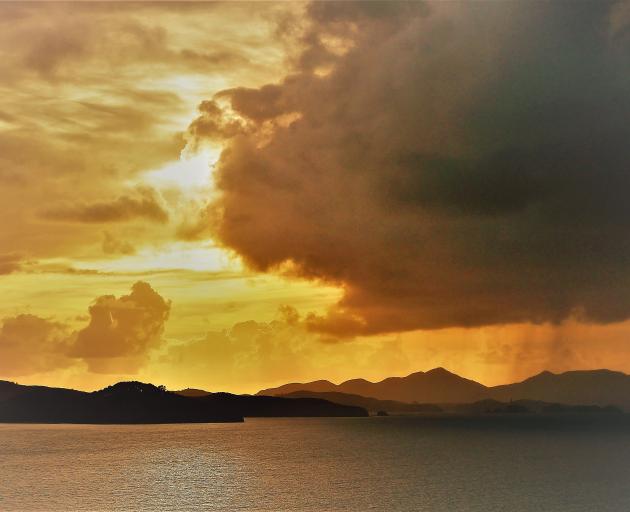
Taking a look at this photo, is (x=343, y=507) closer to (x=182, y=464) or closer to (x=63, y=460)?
(x=182, y=464)

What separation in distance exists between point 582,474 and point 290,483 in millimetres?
64233

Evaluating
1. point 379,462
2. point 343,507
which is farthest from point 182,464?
point 343,507

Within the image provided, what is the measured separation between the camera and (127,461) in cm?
18262

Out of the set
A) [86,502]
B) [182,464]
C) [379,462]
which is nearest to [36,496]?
[86,502]

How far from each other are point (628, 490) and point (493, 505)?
32.4 metres

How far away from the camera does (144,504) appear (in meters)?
115

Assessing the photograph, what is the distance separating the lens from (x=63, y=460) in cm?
18600

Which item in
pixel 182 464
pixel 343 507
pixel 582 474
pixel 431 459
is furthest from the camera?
pixel 431 459

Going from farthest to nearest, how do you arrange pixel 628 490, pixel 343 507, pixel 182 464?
pixel 182 464, pixel 628 490, pixel 343 507

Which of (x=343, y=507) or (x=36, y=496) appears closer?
(x=343, y=507)

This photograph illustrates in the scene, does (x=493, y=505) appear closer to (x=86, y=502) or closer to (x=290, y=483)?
(x=290, y=483)

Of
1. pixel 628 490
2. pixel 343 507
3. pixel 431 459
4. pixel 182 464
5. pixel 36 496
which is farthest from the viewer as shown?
pixel 431 459

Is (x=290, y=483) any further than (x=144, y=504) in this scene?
Yes

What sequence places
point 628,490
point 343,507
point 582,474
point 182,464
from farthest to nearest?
point 182,464 < point 582,474 < point 628,490 < point 343,507
